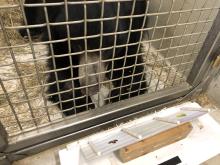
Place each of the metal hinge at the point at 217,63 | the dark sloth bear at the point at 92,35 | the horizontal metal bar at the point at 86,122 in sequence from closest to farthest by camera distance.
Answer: the dark sloth bear at the point at 92,35, the horizontal metal bar at the point at 86,122, the metal hinge at the point at 217,63

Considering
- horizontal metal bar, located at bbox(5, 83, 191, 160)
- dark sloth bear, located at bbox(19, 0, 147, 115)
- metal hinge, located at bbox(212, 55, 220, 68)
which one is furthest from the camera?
metal hinge, located at bbox(212, 55, 220, 68)

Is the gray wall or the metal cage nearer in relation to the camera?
the metal cage

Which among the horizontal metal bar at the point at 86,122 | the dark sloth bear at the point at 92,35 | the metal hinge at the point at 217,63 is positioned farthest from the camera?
the metal hinge at the point at 217,63

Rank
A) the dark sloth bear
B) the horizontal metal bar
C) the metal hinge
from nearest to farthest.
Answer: the dark sloth bear
the horizontal metal bar
the metal hinge

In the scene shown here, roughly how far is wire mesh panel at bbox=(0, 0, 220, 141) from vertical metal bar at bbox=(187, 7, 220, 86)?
0.03 meters

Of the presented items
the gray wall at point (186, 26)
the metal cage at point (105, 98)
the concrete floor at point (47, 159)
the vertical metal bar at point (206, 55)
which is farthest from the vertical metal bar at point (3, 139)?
the vertical metal bar at point (206, 55)

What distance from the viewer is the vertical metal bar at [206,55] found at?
2.54 ft

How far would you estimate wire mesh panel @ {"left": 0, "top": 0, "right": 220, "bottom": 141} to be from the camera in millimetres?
Answer: 603

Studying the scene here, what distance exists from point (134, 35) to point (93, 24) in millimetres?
302

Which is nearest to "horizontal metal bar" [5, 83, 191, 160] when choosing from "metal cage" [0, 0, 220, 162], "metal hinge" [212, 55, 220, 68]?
"metal cage" [0, 0, 220, 162]

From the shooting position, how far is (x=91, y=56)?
0.83m

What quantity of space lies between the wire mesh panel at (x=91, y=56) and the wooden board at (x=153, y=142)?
0.18m

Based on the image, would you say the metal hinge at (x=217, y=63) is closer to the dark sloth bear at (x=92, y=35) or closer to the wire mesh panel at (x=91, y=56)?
the wire mesh panel at (x=91, y=56)

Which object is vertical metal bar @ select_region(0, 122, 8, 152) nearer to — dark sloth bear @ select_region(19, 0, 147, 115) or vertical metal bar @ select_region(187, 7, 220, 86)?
dark sloth bear @ select_region(19, 0, 147, 115)
